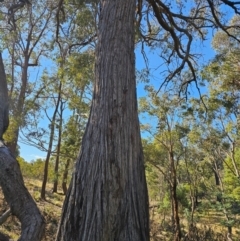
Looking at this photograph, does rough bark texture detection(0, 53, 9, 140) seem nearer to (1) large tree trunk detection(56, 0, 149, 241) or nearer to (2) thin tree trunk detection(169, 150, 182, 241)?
(1) large tree trunk detection(56, 0, 149, 241)

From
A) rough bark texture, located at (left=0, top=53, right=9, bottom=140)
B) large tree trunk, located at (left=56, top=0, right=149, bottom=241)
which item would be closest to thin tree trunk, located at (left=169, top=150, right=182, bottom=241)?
large tree trunk, located at (left=56, top=0, right=149, bottom=241)

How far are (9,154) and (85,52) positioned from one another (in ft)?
21.0

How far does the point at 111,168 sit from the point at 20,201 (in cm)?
77

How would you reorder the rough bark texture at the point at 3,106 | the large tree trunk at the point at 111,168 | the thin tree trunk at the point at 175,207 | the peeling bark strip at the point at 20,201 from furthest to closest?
1. the thin tree trunk at the point at 175,207
2. the rough bark texture at the point at 3,106
3. the large tree trunk at the point at 111,168
4. the peeling bark strip at the point at 20,201

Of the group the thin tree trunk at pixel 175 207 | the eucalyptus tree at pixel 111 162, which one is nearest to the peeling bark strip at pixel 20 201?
the eucalyptus tree at pixel 111 162

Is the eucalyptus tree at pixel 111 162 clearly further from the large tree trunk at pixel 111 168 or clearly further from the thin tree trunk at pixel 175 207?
the thin tree trunk at pixel 175 207

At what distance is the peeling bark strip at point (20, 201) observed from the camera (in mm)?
2094

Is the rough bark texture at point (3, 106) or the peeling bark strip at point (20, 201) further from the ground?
the rough bark texture at point (3, 106)

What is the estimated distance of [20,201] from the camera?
2.24 m

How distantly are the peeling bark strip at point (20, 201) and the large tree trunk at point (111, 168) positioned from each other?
1.40 ft

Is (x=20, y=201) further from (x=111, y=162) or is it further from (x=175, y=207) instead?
(x=175, y=207)

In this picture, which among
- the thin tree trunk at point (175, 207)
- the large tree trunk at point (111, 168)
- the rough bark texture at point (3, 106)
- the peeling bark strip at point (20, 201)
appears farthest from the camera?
the thin tree trunk at point (175, 207)

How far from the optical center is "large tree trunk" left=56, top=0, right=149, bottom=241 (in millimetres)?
2467

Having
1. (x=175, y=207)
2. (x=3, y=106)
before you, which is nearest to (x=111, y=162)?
(x=3, y=106)
